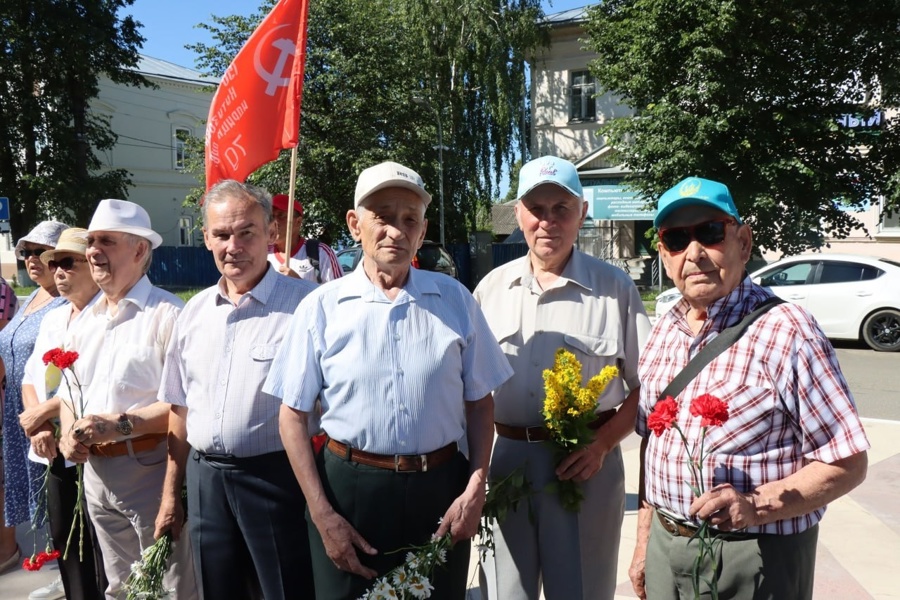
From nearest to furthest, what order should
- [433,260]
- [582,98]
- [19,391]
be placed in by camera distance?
[19,391] < [433,260] < [582,98]

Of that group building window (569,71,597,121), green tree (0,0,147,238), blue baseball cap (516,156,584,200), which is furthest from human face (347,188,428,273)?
green tree (0,0,147,238)

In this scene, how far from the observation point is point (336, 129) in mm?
24641

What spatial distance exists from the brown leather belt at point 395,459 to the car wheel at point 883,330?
1207cm

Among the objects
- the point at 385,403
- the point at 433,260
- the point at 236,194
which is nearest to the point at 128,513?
the point at 236,194

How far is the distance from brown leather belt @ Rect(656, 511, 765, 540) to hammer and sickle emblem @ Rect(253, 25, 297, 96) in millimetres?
3307

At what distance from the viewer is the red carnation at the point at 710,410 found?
76.8 inches

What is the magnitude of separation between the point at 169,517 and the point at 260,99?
8.13 ft

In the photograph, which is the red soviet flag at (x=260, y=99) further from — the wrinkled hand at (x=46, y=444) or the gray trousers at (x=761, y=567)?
the gray trousers at (x=761, y=567)

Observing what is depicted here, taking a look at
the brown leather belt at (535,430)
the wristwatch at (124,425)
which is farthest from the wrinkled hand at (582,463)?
the wristwatch at (124,425)

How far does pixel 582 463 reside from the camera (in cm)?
282

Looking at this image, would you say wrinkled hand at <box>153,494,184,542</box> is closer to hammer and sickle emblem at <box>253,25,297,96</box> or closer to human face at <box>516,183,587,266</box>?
human face at <box>516,183,587,266</box>

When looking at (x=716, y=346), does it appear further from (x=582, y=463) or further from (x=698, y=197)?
(x=582, y=463)

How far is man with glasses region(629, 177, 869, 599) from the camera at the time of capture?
211cm

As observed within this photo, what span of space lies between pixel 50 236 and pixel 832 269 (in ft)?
39.6
